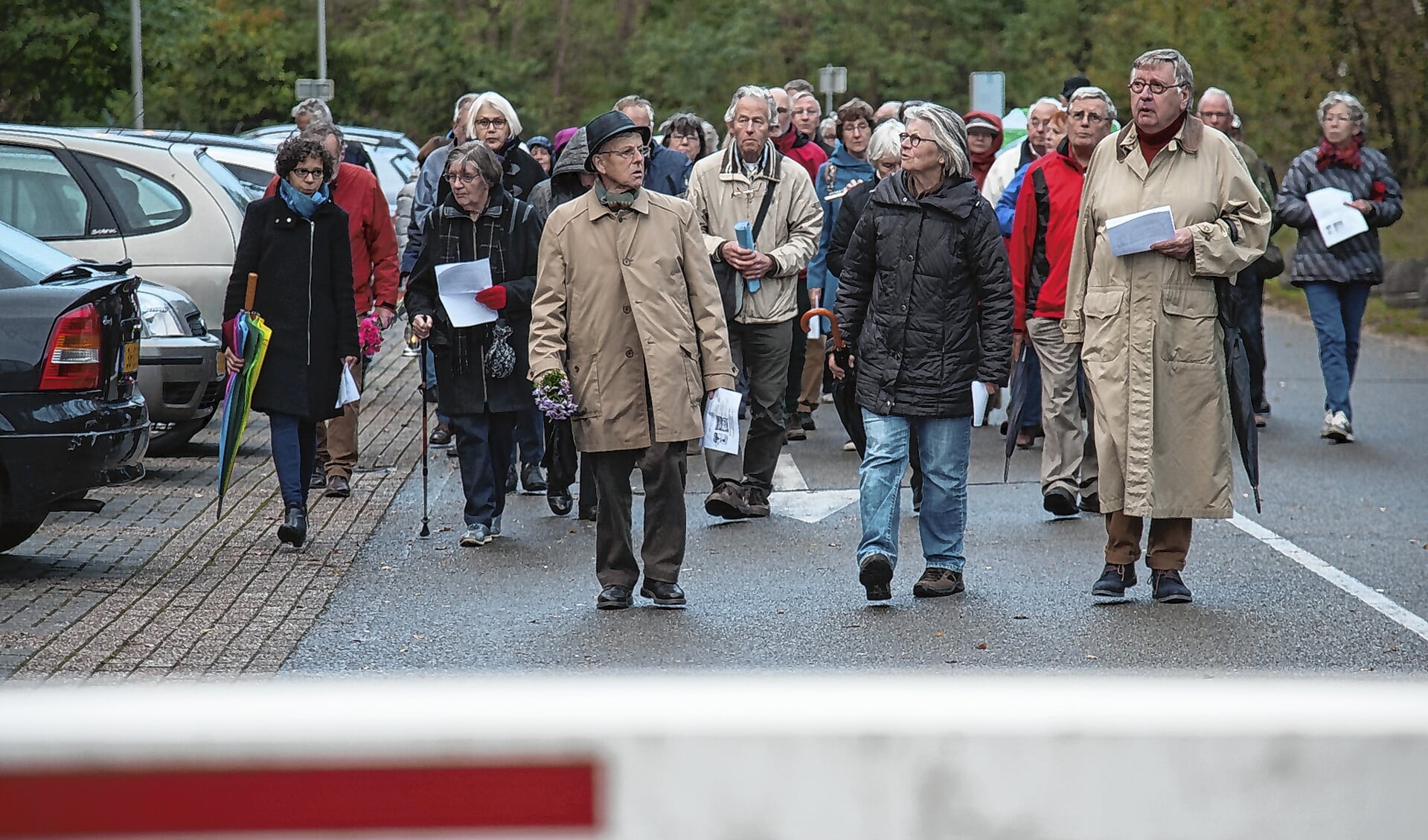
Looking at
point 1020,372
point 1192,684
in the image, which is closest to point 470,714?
point 1192,684

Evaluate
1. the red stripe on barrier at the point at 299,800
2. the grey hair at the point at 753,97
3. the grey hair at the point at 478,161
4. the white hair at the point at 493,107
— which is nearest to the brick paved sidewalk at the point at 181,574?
the grey hair at the point at 478,161

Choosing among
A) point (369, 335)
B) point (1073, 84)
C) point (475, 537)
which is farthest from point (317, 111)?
point (1073, 84)

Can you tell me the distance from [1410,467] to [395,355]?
9683mm

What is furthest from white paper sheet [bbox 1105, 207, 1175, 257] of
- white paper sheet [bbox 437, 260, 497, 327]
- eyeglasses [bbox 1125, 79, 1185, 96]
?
white paper sheet [bbox 437, 260, 497, 327]

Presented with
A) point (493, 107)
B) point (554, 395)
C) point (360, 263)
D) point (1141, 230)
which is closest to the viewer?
point (1141, 230)

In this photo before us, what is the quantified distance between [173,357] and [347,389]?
7.04 feet

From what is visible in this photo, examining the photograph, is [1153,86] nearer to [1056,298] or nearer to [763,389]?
[1056,298]

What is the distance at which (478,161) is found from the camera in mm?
8508

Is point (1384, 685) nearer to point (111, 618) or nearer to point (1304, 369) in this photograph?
point (111, 618)

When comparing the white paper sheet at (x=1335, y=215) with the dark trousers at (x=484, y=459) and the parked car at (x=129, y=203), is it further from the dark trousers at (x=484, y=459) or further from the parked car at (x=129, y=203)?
the parked car at (x=129, y=203)

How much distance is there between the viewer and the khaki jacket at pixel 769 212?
9.26m

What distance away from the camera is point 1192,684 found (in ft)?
4.35

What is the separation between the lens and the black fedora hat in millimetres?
7156

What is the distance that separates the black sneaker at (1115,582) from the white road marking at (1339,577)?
0.88 metres
